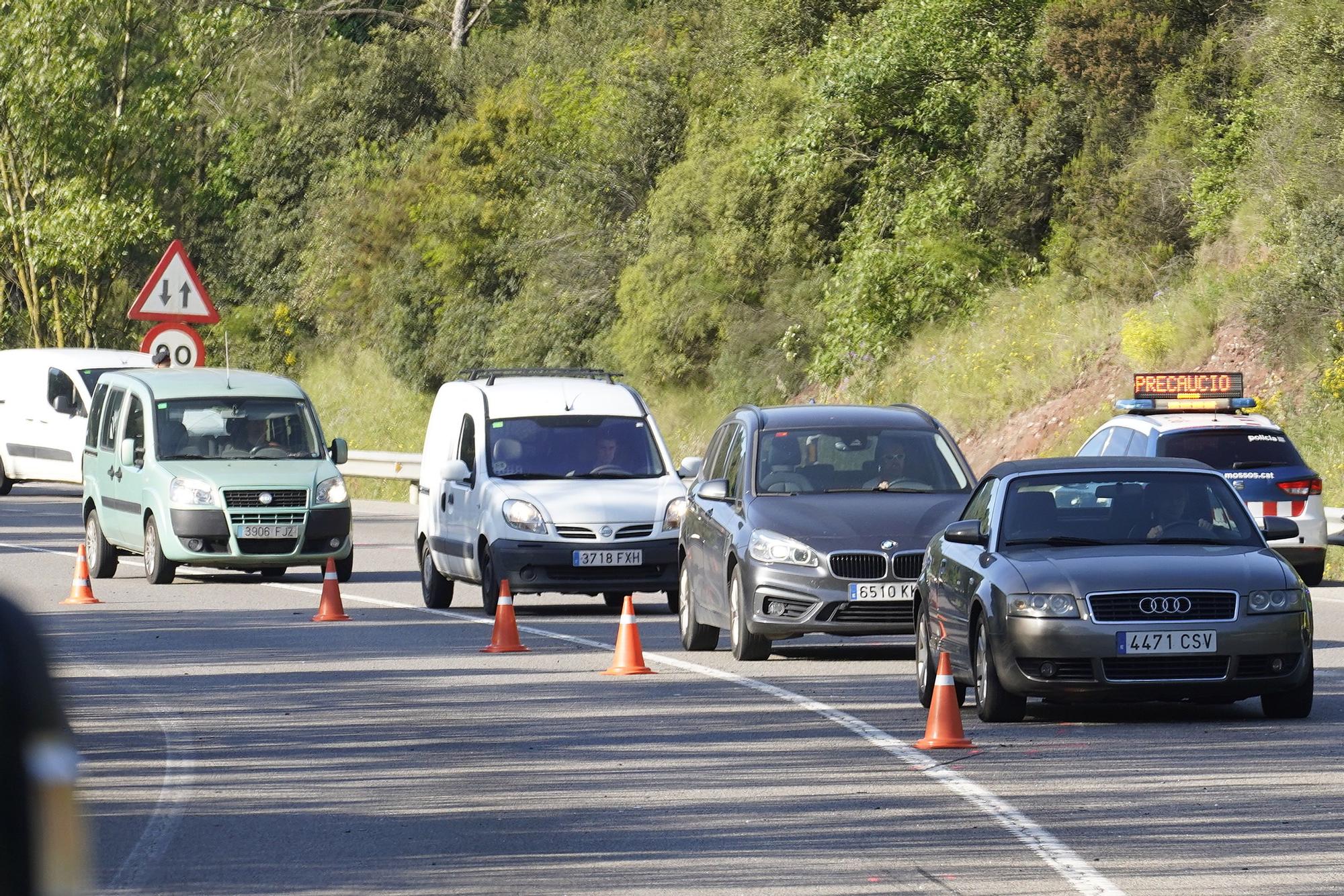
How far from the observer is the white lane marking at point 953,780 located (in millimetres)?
7496

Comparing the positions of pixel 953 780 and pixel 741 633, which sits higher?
pixel 953 780

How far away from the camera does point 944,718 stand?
10758 millimetres

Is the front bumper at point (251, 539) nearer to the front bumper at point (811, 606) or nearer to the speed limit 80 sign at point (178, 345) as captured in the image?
the speed limit 80 sign at point (178, 345)

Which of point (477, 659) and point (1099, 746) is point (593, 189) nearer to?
point (477, 659)

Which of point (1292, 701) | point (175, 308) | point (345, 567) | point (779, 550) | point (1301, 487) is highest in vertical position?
point (175, 308)

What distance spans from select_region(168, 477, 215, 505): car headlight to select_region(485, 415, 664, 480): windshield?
3.31 meters

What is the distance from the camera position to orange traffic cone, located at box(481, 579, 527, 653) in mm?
15633

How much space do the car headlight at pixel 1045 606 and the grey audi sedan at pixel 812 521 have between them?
10.2ft

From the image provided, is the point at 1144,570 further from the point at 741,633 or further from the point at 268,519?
the point at 268,519

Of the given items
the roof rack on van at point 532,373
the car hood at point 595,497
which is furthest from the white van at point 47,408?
the car hood at point 595,497

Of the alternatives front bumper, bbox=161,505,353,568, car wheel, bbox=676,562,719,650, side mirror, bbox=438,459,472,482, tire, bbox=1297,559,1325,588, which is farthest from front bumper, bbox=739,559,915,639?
front bumper, bbox=161,505,353,568

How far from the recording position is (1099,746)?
10.9 m

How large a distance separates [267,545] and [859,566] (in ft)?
27.9

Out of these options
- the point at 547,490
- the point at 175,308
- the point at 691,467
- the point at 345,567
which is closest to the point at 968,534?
the point at 691,467
